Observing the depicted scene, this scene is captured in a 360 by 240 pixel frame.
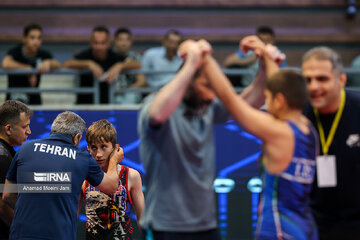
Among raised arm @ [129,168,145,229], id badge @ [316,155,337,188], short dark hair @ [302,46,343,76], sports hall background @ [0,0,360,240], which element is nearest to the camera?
short dark hair @ [302,46,343,76]

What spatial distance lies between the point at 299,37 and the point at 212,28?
138 cm

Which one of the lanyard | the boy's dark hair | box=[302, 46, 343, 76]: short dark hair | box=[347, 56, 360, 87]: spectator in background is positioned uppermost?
box=[302, 46, 343, 76]: short dark hair

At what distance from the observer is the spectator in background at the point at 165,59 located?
707 centimetres

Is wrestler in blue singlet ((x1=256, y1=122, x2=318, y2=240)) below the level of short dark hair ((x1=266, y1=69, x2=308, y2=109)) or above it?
below

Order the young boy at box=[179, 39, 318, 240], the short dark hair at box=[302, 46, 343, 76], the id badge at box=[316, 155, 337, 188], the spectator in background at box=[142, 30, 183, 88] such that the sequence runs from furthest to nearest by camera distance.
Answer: the spectator in background at box=[142, 30, 183, 88]
the id badge at box=[316, 155, 337, 188]
the short dark hair at box=[302, 46, 343, 76]
the young boy at box=[179, 39, 318, 240]

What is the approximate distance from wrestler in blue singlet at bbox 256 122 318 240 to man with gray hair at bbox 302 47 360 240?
21.1 inches

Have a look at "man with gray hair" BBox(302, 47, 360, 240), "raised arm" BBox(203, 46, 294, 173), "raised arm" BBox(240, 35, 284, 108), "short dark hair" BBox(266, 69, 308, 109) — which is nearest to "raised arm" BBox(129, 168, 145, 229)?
"man with gray hair" BBox(302, 47, 360, 240)

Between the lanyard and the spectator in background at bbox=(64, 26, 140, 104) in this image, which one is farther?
the spectator in background at bbox=(64, 26, 140, 104)

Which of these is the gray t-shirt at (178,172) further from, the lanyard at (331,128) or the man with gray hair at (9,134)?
the man with gray hair at (9,134)

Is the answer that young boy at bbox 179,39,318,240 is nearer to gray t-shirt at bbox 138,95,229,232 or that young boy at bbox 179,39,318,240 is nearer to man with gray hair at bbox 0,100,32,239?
gray t-shirt at bbox 138,95,229,232

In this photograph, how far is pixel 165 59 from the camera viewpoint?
720 cm

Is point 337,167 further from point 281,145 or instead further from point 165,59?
point 165,59

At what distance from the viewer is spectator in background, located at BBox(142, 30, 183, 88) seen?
7066 millimetres

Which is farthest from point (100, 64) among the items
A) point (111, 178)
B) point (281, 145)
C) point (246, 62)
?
point (281, 145)
